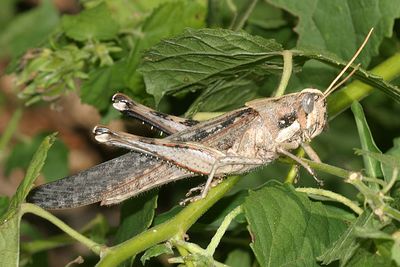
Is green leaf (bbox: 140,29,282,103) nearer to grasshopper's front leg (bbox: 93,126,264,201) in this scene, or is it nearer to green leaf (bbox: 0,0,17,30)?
grasshopper's front leg (bbox: 93,126,264,201)

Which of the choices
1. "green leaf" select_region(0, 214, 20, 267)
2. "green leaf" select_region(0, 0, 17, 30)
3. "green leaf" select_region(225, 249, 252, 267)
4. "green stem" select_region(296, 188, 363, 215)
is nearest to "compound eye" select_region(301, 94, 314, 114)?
"green stem" select_region(296, 188, 363, 215)

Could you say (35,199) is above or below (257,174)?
above

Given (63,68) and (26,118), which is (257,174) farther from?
(26,118)

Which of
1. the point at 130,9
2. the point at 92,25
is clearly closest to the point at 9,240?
the point at 92,25

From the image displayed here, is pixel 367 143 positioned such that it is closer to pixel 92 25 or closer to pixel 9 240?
pixel 9 240

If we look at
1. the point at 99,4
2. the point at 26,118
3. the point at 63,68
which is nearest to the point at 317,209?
the point at 63,68
